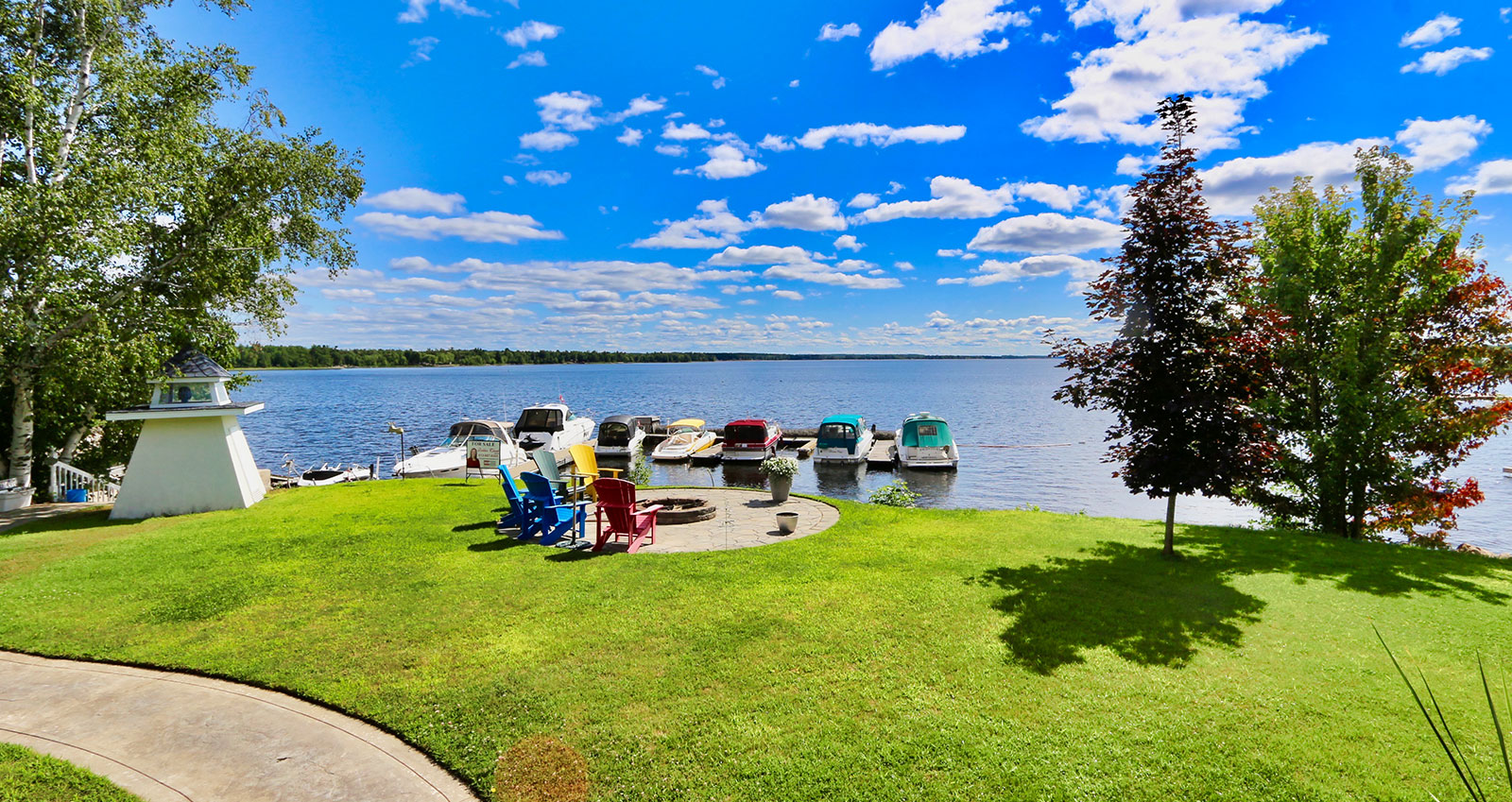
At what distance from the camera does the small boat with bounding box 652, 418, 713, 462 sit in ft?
115

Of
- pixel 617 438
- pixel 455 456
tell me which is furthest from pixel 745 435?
pixel 455 456

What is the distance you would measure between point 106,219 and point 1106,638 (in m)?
17.9

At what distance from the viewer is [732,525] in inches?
489

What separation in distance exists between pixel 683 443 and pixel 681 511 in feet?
78.1

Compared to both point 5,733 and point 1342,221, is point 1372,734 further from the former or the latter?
point 1342,221

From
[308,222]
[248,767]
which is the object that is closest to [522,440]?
[308,222]

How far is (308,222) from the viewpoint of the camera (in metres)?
17.4

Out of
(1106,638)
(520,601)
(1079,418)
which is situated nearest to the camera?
(1106,638)

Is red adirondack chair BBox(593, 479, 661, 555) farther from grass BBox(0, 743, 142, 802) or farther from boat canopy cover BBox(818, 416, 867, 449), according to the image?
boat canopy cover BBox(818, 416, 867, 449)

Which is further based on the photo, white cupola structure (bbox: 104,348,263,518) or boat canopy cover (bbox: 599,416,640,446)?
boat canopy cover (bbox: 599,416,640,446)

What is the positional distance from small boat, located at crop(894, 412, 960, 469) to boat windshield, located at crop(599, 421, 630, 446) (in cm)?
1425

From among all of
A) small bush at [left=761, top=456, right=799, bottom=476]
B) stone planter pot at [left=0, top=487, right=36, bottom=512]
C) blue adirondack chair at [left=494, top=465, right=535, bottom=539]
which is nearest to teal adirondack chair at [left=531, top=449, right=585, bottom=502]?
blue adirondack chair at [left=494, top=465, right=535, bottom=539]

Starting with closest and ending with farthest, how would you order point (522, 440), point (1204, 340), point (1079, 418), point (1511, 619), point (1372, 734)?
1. point (1372, 734)
2. point (1511, 619)
3. point (1204, 340)
4. point (522, 440)
5. point (1079, 418)

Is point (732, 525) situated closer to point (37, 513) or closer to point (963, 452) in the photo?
point (37, 513)
